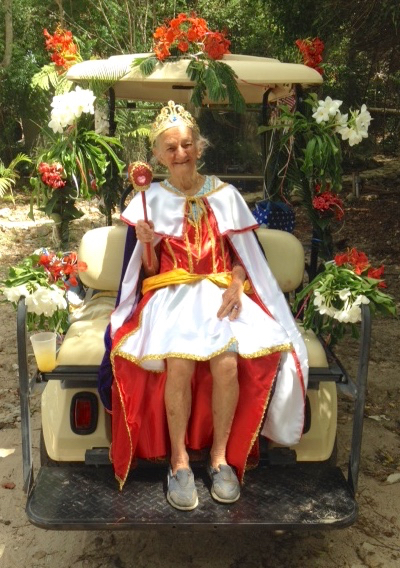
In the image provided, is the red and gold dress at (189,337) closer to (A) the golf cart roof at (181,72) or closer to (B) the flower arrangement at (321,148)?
(B) the flower arrangement at (321,148)

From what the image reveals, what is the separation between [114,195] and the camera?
383 cm

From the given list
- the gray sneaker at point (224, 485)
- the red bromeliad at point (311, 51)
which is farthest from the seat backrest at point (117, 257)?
the gray sneaker at point (224, 485)

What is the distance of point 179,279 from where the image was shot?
294 cm

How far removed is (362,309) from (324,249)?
3.04 ft

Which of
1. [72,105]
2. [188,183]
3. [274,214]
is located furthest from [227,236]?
[72,105]

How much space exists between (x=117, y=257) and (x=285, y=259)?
899mm

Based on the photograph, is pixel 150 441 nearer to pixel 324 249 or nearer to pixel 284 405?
pixel 284 405

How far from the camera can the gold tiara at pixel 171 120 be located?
2998 mm

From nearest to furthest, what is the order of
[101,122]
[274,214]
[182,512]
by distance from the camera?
[182,512] < [274,214] < [101,122]

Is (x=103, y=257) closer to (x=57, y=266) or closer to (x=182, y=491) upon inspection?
(x=57, y=266)

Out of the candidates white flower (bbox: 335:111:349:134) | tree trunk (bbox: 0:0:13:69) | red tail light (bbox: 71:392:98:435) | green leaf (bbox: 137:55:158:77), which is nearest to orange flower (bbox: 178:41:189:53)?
green leaf (bbox: 137:55:158:77)

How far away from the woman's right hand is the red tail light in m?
0.75

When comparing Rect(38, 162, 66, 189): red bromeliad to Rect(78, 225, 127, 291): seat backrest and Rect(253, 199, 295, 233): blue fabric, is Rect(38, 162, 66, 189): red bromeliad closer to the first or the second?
Rect(78, 225, 127, 291): seat backrest

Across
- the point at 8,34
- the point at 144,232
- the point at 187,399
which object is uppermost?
the point at 8,34
